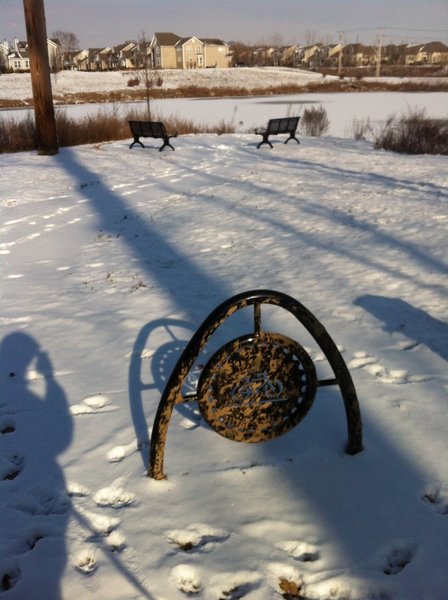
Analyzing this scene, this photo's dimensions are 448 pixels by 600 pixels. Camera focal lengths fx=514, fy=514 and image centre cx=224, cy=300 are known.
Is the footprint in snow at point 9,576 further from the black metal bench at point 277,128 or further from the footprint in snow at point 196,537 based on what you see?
the black metal bench at point 277,128

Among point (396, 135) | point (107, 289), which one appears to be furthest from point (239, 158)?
point (107, 289)

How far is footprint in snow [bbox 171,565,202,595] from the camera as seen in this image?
1957mm

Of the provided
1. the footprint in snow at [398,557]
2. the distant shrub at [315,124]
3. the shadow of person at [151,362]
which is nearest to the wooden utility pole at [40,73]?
the distant shrub at [315,124]

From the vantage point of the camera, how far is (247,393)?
7.79 feet

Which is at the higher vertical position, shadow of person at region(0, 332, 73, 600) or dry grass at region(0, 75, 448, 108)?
dry grass at region(0, 75, 448, 108)

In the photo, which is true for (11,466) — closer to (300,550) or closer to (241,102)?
(300,550)

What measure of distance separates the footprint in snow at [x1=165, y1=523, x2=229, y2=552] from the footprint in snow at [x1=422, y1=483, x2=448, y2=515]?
93 centimetres

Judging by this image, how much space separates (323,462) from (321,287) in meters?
2.31

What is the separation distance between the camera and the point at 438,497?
2.33 metres

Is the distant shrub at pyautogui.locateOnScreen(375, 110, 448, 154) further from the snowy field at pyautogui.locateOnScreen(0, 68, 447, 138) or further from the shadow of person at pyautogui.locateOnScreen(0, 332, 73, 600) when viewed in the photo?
the shadow of person at pyautogui.locateOnScreen(0, 332, 73, 600)

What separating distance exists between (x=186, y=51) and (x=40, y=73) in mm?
101231

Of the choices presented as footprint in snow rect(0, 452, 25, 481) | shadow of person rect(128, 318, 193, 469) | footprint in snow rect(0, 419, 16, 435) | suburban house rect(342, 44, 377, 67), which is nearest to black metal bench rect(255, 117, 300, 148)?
shadow of person rect(128, 318, 193, 469)

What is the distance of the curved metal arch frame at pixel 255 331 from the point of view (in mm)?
2172

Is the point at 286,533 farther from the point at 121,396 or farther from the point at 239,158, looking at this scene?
the point at 239,158
